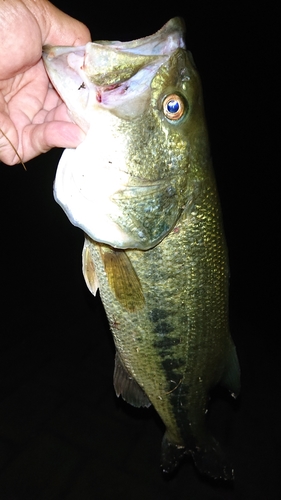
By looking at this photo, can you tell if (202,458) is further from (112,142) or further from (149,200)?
(112,142)

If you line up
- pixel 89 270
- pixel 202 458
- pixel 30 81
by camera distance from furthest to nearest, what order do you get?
pixel 202 458 < pixel 30 81 < pixel 89 270

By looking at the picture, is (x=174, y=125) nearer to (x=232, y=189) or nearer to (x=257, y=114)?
(x=232, y=189)

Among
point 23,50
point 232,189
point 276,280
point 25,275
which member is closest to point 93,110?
point 23,50

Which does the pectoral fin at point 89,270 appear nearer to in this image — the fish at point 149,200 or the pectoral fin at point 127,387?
the fish at point 149,200

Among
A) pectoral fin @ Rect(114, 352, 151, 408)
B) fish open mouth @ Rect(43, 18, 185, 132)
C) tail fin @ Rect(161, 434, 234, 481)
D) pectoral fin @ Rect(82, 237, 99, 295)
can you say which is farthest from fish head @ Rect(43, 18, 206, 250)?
tail fin @ Rect(161, 434, 234, 481)

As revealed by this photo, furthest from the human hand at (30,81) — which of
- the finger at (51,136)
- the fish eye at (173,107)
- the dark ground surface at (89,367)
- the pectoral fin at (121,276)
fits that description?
the dark ground surface at (89,367)

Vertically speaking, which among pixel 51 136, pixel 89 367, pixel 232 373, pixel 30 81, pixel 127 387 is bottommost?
pixel 89 367

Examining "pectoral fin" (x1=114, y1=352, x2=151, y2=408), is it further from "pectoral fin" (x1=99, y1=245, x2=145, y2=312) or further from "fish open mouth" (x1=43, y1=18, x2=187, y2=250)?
"fish open mouth" (x1=43, y1=18, x2=187, y2=250)

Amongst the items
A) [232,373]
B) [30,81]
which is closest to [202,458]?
[232,373]
